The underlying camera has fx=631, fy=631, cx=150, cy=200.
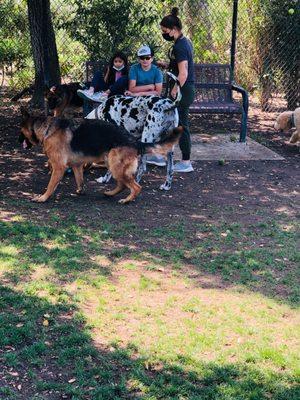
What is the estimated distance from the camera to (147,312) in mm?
4684

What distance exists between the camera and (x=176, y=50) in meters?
7.81

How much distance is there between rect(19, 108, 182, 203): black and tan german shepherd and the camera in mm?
7004

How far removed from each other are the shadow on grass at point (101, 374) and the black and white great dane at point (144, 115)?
12.6 feet

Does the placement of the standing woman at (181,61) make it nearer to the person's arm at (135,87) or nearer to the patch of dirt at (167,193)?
the person's arm at (135,87)

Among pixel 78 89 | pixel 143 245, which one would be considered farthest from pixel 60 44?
pixel 143 245

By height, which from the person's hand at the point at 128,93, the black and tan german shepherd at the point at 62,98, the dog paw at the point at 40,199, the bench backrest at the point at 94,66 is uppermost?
the bench backrest at the point at 94,66

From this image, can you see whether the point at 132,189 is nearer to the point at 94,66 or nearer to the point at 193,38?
the point at 94,66

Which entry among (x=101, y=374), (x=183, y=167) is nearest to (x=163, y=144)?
(x=183, y=167)

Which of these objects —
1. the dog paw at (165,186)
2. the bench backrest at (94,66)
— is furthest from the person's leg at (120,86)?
the bench backrest at (94,66)

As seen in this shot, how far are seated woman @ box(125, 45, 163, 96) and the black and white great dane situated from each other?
26 centimetres

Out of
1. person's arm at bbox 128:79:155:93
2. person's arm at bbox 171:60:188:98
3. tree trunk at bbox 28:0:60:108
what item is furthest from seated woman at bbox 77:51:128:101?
tree trunk at bbox 28:0:60:108

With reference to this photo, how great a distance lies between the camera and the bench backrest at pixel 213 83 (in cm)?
1052

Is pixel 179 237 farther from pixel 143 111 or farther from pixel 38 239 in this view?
pixel 143 111

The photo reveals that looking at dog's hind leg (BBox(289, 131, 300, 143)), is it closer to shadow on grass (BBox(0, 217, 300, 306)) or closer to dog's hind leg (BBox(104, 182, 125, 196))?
shadow on grass (BBox(0, 217, 300, 306))
